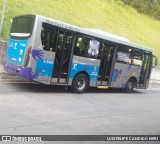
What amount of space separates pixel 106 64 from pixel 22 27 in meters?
4.85

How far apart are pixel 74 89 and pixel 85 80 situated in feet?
2.86

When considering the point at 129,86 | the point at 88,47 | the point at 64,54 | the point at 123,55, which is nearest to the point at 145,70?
the point at 129,86

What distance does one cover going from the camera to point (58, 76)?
1438cm

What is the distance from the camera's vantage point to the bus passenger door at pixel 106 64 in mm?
16750

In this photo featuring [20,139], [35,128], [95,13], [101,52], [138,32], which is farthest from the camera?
[138,32]

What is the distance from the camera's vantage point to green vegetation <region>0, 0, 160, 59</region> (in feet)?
79.4

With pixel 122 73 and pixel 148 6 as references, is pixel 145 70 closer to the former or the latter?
pixel 122 73

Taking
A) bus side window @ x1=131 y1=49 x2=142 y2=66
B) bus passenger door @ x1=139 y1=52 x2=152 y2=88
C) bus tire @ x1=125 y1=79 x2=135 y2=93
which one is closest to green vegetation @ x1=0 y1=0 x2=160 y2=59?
bus side window @ x1=131 y1=49 x2=142 y2=66

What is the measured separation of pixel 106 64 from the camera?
17.1m

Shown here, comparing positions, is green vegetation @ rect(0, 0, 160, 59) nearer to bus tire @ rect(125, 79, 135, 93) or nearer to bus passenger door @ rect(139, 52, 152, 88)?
bus tire @ rect(125, 79, 135, 93)

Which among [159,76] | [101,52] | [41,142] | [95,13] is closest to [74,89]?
[101,52]

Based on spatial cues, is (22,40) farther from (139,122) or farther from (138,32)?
(138,32)

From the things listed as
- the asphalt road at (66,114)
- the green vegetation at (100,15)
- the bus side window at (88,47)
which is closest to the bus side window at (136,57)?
the bus side window at (88,47)

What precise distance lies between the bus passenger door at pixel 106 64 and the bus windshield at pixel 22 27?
428 cm
